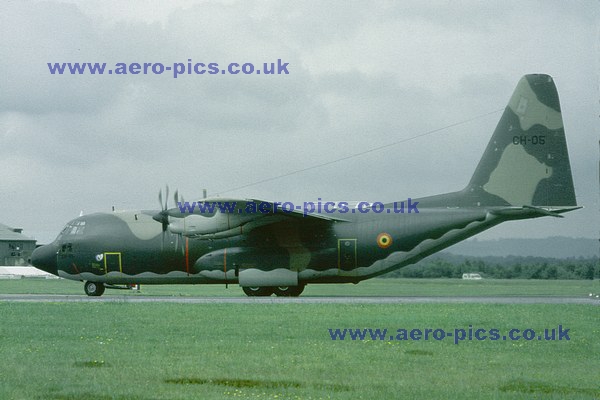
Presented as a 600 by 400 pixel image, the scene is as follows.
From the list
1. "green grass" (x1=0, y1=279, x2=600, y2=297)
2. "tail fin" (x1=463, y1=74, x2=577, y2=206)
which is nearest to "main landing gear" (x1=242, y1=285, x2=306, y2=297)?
"green grass" (x1=0, y1=279, x2=600, y2=297)

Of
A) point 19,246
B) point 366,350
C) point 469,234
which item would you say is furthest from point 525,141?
point 19,246

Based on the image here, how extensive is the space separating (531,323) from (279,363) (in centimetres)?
929

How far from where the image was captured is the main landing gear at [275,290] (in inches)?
1312

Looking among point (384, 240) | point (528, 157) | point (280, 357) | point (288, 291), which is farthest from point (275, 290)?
point (280, 357)

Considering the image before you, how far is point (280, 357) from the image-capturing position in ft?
48.0

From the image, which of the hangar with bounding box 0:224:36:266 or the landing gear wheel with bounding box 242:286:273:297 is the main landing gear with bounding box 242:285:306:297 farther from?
the hangar with bounding box 0:224:36:266

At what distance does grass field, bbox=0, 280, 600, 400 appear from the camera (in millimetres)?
11391

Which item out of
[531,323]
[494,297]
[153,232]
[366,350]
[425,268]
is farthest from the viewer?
[425,268]

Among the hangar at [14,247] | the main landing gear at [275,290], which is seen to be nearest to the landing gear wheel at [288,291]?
the main landing gear at [275,290]

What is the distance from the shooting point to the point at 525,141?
3169 centimetres

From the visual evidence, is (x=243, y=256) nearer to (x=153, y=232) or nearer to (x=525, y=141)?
(x=153, y=232)

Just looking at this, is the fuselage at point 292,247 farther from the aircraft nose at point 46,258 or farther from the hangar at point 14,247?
the hangar at point 14,247

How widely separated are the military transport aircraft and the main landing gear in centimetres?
6

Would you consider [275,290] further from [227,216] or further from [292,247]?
[227,216]
